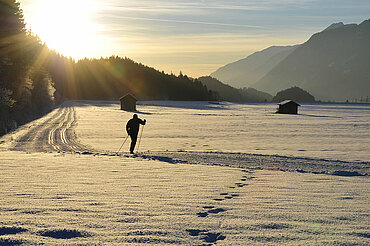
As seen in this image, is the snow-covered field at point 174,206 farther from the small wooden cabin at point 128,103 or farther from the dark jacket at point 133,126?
the small wooden cabin at point 128,103

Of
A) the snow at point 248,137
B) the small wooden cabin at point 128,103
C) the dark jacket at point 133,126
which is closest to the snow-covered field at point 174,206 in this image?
the dark jacket at point 133,126

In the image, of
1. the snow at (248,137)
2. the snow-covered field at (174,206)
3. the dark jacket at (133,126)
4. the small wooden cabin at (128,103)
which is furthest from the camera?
the small wooden cabin at (128,103)

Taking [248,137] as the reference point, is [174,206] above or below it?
above

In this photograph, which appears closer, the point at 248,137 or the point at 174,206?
the point at 174,206

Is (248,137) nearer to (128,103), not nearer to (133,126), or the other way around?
(133,126)

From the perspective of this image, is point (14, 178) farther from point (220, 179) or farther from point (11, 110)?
point (11, 110)

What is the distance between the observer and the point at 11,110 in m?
43.3

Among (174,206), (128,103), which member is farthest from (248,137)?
(128,103)

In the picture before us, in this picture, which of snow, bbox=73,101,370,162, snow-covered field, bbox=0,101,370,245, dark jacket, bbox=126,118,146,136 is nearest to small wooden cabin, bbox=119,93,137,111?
snow, bbox=73,101,370,162

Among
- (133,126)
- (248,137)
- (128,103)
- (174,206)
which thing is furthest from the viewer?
(128,103)

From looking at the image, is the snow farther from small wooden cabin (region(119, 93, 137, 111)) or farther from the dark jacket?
small wooden cabin (region(119, 93, 137, 111))

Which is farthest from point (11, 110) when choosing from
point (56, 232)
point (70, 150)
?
point (56, 232)

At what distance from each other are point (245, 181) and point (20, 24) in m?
44.3

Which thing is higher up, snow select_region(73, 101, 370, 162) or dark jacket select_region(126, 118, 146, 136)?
dark jacket select_region(126, 118, 146, 136)
